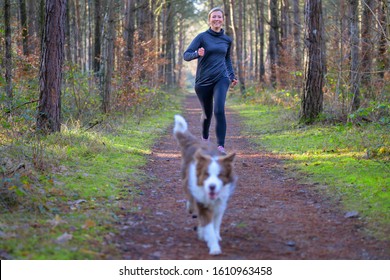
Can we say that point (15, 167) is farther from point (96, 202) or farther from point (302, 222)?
point (302, 222)

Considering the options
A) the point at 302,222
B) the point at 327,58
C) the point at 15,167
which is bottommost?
the point at 302,222

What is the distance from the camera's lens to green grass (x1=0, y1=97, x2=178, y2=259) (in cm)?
426

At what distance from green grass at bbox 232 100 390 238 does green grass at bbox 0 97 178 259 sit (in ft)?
9.38

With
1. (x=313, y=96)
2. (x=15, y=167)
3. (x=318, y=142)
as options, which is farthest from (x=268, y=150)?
(x=15, y=167)

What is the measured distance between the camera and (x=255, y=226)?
5.27 m

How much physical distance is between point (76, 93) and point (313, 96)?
6377mm

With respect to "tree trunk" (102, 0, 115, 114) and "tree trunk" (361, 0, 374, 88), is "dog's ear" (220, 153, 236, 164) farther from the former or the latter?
"tree trunk" (102, 0, 115, 114)

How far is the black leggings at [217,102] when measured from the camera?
315 inches

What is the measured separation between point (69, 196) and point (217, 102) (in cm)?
315

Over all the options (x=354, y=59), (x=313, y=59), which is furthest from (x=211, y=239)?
(x=354, y=59)

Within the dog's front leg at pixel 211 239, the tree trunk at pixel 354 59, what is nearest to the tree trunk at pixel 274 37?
the tree trunk at pixel 354 59

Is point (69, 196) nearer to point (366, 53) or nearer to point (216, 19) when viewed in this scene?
point (216, 19)

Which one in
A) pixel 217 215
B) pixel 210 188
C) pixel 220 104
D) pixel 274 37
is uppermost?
pixel 274 37

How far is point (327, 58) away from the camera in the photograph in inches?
590
